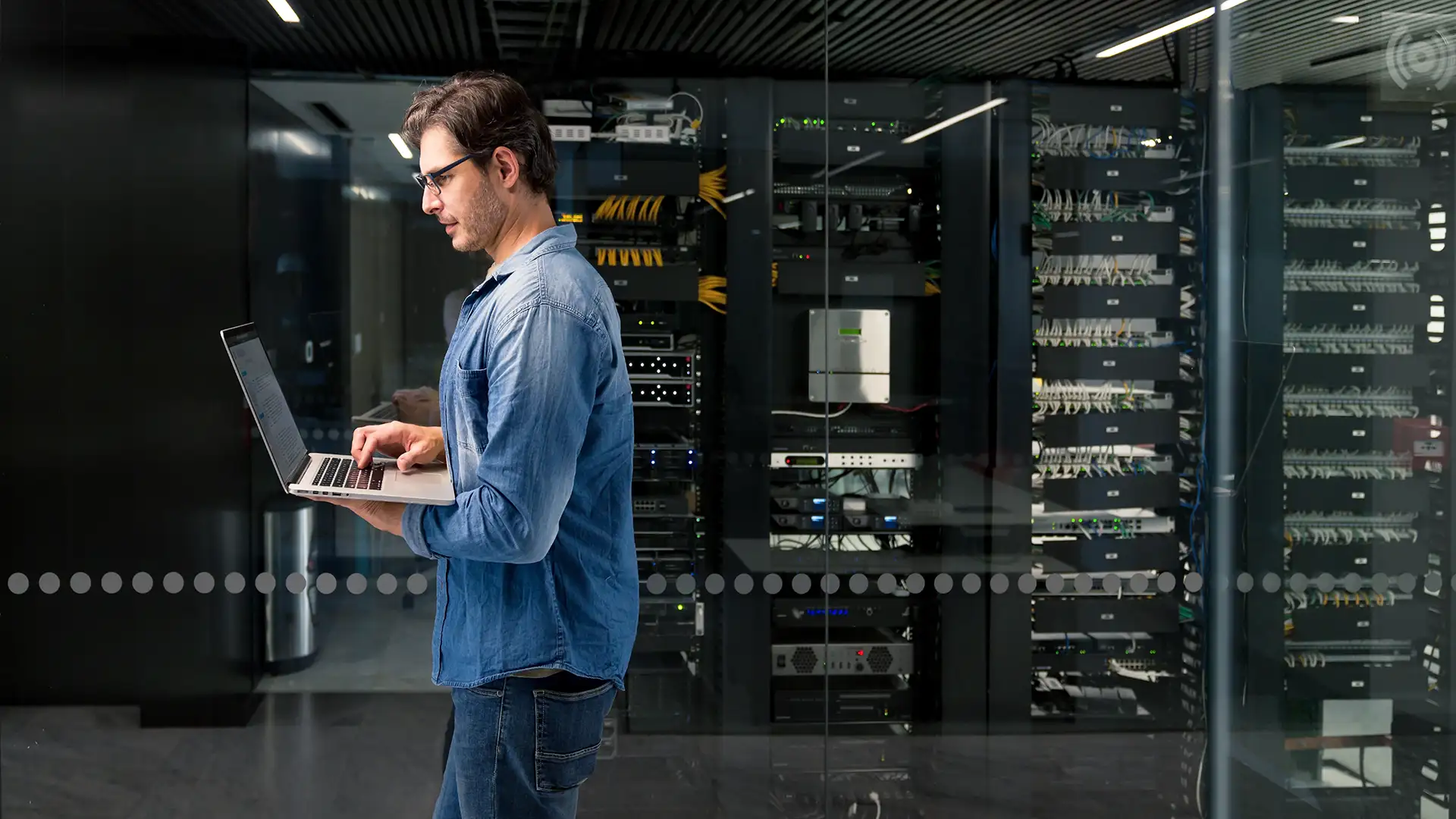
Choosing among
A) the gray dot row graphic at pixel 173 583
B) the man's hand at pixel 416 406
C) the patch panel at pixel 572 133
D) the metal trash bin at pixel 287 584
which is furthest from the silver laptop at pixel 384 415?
the patch panel at pixel 572 133

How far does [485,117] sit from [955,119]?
6.12 ft

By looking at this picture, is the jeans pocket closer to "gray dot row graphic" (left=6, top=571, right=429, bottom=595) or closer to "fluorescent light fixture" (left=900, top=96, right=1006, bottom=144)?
"gray dot row graphic" (left=6, top=571, right=429, bottom=595)

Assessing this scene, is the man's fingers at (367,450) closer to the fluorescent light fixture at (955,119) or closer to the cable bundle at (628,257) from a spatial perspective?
the cable bundle at (628,257)

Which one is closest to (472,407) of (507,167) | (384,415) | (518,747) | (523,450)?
(523,450)

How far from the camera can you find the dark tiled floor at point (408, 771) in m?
2.82

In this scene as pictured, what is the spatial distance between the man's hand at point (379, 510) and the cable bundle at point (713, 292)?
165 centimetres

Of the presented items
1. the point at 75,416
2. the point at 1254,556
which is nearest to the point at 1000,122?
the point at 1254,556

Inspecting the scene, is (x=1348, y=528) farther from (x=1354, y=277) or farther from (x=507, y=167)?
(x=507, y=167)

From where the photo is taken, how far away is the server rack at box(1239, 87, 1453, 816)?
105 inches

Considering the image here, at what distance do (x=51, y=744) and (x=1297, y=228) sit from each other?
3567 millimetres

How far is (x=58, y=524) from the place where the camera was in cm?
280

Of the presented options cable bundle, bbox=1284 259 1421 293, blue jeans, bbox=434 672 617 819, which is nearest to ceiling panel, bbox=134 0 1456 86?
cable bundle, bbox=1284 259 1421 293

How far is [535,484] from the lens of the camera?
1273 millimetres

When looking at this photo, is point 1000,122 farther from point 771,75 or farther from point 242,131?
point 242,131
